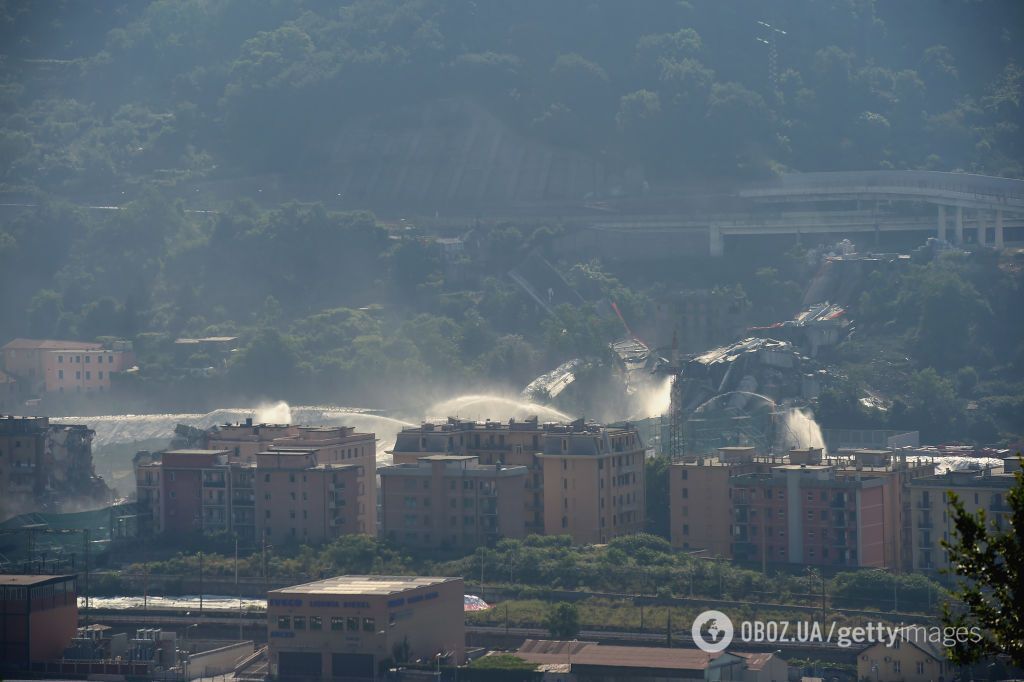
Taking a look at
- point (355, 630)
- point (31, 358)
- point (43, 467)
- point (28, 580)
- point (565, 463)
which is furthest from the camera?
point (31, 358)

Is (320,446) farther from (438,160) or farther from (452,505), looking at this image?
(438,160)

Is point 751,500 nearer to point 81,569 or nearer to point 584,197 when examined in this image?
point 81,569

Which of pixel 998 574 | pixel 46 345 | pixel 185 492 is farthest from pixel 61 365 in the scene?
pixel 998 574

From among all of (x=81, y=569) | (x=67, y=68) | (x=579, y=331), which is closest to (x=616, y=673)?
(x=81, y=569)

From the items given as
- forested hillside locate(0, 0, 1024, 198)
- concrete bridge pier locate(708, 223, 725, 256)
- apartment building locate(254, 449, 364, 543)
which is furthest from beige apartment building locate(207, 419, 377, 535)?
forested hillside locate(0, 0, 1024, 198)

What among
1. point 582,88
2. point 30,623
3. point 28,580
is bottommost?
point 30,623

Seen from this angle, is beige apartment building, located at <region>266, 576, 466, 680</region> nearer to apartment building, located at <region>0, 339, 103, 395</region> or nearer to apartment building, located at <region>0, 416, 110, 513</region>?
apartment building, located at <region>0, 416, 110, 513</region>
